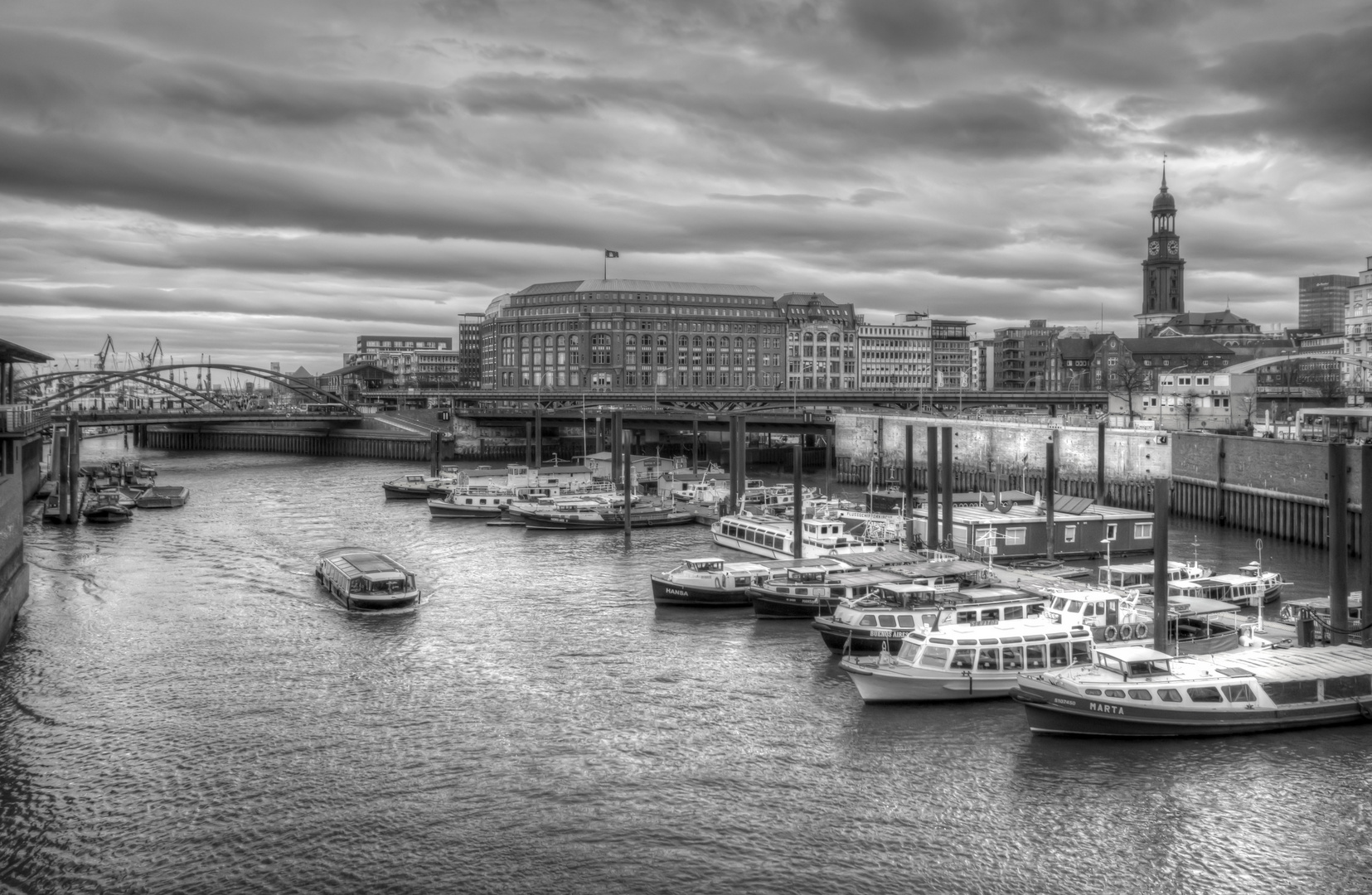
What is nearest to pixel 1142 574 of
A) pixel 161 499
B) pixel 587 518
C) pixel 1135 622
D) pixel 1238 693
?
pixel 1135 622

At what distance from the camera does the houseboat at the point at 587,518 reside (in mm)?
81938

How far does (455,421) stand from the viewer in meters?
164

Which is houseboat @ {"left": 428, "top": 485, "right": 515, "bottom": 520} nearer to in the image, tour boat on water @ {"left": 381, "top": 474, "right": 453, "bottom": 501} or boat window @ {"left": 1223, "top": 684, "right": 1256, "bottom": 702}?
tour boat on water @ {"left": 381, "top": 474, "right": 453, "bottom": 501}

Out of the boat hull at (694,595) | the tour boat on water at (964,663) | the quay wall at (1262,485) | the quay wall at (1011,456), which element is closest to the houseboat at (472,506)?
the quay wall at (1011,456)

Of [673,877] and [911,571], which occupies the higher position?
[911,571]

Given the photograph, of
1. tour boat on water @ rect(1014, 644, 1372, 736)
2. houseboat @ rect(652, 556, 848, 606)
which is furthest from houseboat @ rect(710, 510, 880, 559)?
tour boat on water @ rect(1014, 644, 1372, 736)

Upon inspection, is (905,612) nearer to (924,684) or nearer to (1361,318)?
(924,684)

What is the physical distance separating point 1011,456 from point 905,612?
65497mm

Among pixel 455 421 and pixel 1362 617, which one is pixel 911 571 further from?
pixel 455 421

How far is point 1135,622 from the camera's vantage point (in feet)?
137

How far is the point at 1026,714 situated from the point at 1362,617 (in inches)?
510

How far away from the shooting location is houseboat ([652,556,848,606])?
52688 mm

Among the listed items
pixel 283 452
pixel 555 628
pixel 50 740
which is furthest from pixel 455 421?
pixel 50 740

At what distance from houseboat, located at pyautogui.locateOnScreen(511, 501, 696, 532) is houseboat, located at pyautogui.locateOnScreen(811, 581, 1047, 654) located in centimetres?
3722
